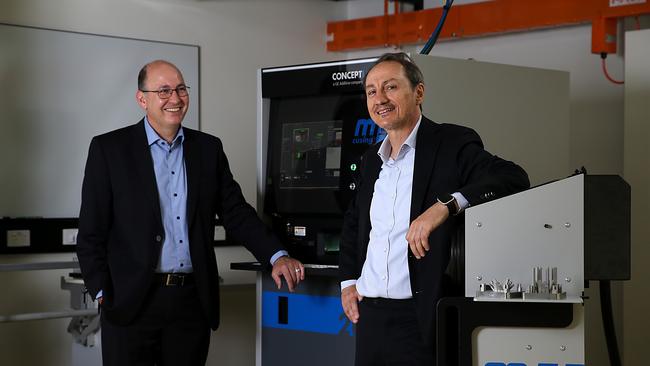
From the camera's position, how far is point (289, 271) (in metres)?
3.30

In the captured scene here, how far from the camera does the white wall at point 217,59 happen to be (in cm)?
447

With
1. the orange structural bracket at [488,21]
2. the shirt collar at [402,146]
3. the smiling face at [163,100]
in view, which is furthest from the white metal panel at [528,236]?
the orange structural bracket at [488,21]

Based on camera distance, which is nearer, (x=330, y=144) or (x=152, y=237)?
(x=152, y=237)

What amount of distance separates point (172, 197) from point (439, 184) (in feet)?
3.38

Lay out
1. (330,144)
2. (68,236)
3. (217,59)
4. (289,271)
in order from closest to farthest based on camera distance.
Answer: (289,271) → (330,144) → (68,236) → (217,59)

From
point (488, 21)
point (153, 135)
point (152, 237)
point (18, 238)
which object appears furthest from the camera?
point (488, 21)

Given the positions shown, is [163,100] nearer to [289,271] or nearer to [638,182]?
[289,271]

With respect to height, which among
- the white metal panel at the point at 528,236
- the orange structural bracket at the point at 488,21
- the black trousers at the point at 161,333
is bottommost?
the black trousers at the point at 161,333

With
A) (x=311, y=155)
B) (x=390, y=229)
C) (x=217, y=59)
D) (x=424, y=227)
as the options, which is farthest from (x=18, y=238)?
(x=424, y=227)

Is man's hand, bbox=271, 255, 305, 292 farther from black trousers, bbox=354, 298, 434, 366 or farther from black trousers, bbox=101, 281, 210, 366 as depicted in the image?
black trousers, bbox=354, 298, 434, 366

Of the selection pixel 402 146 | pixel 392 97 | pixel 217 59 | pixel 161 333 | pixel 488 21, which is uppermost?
pixel 488 21

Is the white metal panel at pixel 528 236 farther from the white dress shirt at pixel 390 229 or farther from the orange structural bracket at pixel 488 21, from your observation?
the orange structural bracket at pixel 488 21

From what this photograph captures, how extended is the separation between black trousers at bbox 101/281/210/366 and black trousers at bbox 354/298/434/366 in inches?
28.0

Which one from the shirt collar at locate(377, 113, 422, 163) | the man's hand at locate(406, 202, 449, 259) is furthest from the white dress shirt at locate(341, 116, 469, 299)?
the man's hand at locate(406, 202, 449, 259)
